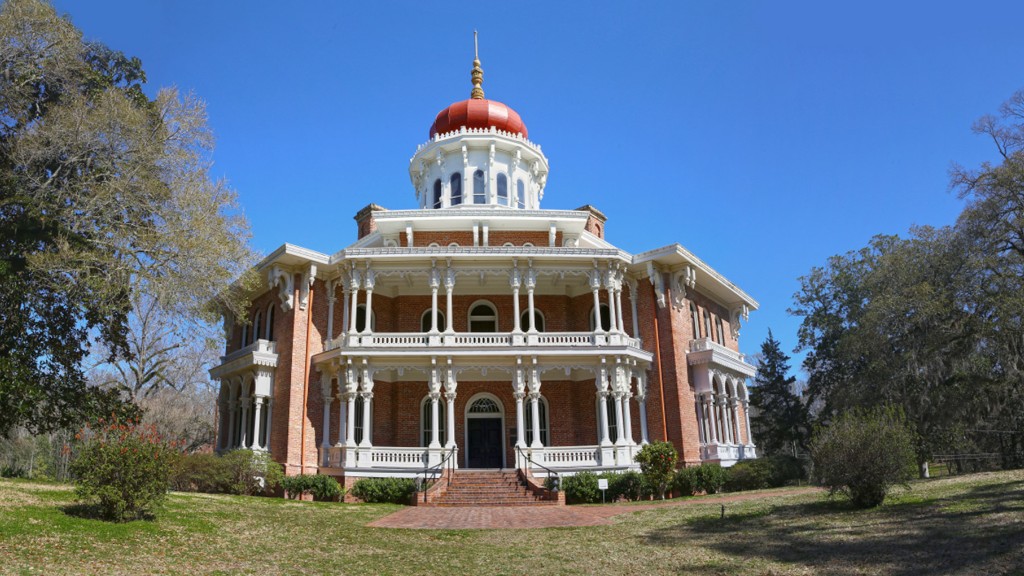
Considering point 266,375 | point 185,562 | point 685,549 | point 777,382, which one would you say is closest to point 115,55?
point 266,375

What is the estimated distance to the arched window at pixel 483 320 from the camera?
2781 centimetres

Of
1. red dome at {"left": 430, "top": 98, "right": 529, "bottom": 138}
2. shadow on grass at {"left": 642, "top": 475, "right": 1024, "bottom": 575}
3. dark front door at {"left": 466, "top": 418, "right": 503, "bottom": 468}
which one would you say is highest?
red dome at {"left": 430, "top": 98, "right": 529, "bottom": 138}

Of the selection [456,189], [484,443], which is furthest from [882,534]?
[456,189]

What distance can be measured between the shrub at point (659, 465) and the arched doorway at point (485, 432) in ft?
20.3

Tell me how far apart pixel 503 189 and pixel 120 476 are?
72.5 feet

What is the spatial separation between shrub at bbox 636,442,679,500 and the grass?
18.1 ft

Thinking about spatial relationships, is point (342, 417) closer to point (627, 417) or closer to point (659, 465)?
point (627, 417)

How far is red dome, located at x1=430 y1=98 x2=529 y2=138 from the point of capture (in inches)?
1319

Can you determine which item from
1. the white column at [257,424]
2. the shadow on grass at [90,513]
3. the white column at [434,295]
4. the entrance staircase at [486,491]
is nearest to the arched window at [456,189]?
the white column at [434,295]

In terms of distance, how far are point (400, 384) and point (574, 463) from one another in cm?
760

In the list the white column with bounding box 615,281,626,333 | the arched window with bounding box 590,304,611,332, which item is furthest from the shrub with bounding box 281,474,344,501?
the arched window with bounding box 590,304,611,332

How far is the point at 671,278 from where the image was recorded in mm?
27516

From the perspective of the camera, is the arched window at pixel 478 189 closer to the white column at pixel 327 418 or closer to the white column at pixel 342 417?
the white column at pixel 342 417

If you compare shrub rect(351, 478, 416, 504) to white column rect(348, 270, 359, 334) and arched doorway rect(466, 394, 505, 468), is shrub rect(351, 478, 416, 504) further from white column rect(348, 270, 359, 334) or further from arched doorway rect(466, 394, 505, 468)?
white column rect(348, 270, 359, 334)
